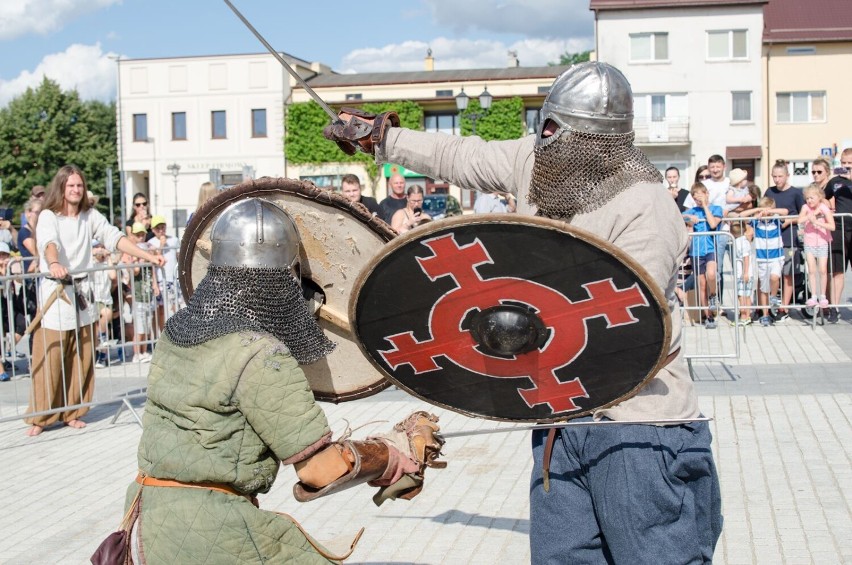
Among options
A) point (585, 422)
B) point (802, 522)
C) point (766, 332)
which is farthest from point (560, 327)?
point (766, 332)

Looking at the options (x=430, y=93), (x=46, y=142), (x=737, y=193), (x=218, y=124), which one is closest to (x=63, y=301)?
(x=737, y=193)

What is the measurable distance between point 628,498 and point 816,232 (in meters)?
9.13

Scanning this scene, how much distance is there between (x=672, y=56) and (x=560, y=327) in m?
45.0

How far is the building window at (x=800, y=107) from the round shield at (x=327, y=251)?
1759 inches

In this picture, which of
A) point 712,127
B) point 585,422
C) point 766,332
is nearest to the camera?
point 585,422

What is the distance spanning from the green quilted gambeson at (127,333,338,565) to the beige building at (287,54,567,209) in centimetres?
4900

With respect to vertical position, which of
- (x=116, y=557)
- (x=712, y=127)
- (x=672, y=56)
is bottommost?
(x=116, y=557)

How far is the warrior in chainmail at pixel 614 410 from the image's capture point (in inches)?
108

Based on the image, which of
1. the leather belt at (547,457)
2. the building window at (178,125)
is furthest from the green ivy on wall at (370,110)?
the leather belt at (547,457)

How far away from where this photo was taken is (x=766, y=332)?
11188mm

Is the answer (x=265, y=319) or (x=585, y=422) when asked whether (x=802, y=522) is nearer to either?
(x=585, y=422)

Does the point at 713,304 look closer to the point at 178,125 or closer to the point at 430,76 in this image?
the point at 430,76

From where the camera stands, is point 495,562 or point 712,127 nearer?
point 495,562

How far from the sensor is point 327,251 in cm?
326
